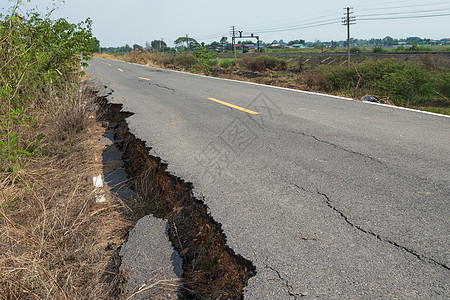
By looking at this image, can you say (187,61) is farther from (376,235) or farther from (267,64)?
(376,235)

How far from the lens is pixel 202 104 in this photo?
7.57 m

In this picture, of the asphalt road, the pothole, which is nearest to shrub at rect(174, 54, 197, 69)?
the asphalt road

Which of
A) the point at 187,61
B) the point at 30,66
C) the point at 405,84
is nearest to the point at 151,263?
the point at 30,66

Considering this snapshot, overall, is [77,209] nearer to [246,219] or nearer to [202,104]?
[246,219]

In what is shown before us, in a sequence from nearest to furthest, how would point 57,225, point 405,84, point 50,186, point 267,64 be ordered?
1. point 57,225
2. point 50,186
3. point 405,84
4. point 267,64

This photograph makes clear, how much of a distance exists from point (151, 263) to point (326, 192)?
1626mm

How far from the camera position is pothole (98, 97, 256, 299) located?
2.08 m

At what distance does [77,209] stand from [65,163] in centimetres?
141

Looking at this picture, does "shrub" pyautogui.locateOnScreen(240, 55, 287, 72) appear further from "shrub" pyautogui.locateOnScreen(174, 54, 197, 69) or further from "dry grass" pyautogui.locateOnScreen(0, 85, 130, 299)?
"dry grass" pyautogui.locateOnScreen(0, 85, 130, 299)

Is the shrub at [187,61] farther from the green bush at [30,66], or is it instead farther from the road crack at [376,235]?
the road crack at [376,235]

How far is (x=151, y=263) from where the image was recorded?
240 cm

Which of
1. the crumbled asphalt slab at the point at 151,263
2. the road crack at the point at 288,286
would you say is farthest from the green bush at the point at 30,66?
the road crack at the point at 288,286

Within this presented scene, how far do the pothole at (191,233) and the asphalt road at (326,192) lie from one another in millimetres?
85

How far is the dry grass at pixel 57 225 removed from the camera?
2035mm
